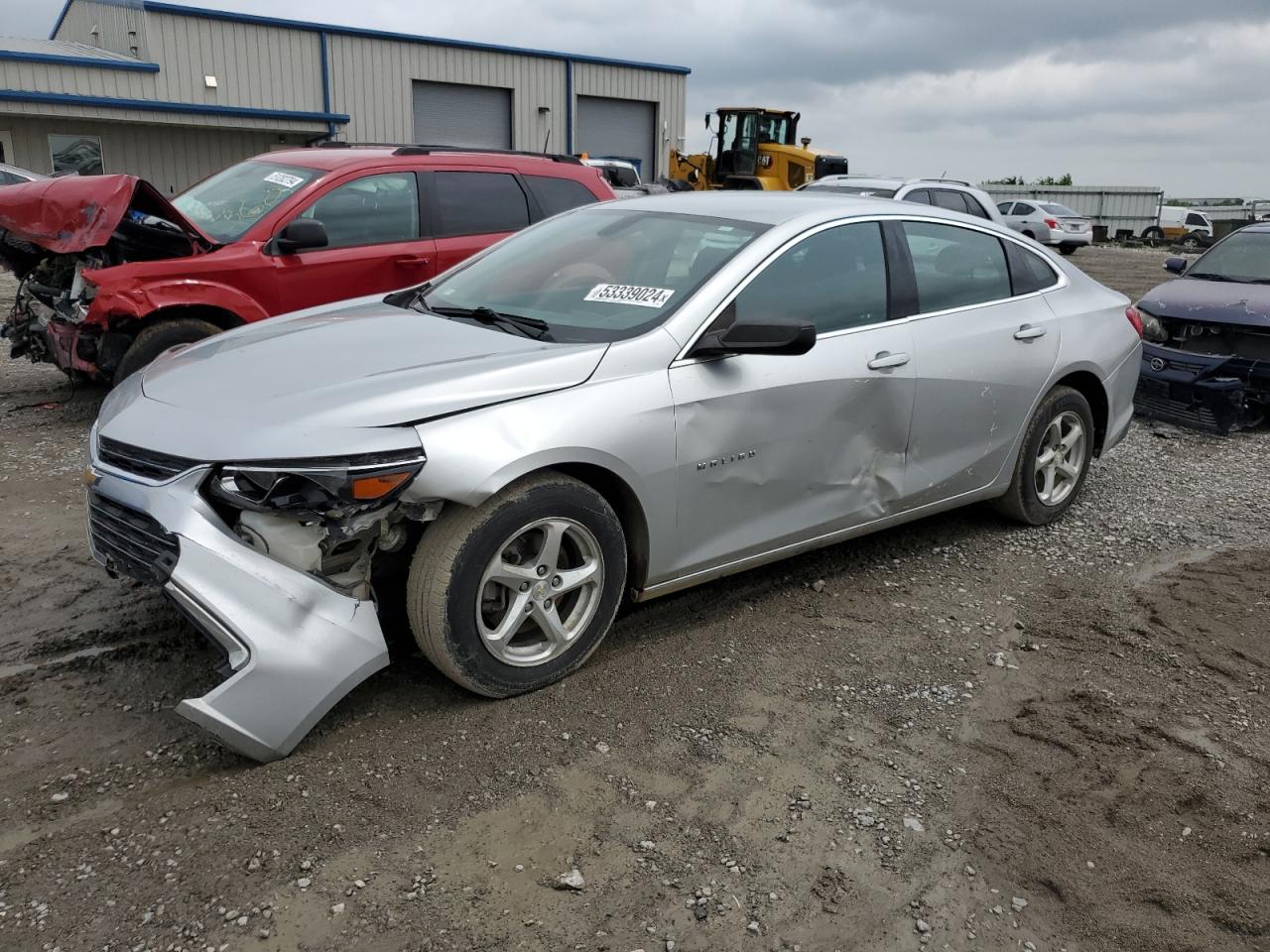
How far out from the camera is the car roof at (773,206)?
4.38m

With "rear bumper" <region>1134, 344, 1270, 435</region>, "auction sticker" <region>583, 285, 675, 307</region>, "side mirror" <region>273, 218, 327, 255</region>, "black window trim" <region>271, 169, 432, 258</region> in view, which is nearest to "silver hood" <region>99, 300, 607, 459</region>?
"auction sticker" <region>583, 285, 675, 307</region>

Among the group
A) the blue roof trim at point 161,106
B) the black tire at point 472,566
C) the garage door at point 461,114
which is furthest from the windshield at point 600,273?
the garage door at point 461,114

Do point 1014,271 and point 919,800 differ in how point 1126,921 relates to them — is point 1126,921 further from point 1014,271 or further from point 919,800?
point 1014,271

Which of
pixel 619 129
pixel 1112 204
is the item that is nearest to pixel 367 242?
pixel 619 129

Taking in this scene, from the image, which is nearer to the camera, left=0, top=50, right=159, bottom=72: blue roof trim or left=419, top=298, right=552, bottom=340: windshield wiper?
left=419, top=298, right=552, bottom=340: windshield wiper

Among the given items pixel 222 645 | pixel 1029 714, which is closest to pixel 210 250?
pixel 222 645

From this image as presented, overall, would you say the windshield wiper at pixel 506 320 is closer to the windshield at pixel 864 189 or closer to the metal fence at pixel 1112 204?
the windshield at pixel 864 189

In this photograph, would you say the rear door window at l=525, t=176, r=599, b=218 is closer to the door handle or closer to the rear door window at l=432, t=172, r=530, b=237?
the rear door window at l=432, t=172, r=530, b=237

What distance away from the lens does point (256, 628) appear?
9.81ft

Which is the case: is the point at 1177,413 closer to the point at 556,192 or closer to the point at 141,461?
the point at 556,192

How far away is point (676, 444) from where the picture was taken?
370cm

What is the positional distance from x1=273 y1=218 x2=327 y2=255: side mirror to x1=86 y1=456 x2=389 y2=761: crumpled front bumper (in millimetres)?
3628

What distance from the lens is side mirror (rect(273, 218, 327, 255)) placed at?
254 inches

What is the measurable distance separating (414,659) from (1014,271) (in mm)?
3396
